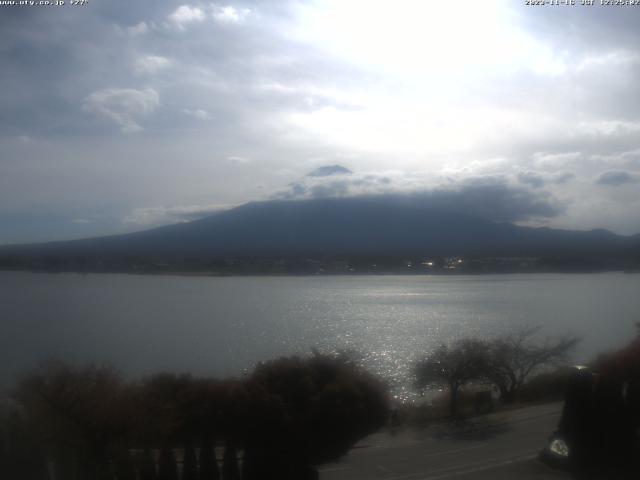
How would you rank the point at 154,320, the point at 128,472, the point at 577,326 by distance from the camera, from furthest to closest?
1. the point at 154,320
2. the point at 577,326
3. the point at 128,472

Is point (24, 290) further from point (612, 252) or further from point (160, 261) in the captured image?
point (612, 252)

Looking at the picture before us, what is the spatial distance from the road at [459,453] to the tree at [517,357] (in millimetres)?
2052

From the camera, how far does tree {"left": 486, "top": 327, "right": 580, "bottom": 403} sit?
407 inches

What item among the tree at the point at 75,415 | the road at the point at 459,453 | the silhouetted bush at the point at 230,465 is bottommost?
the road at the point at 459,453

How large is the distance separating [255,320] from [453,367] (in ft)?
22.5

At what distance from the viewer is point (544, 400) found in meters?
8.59

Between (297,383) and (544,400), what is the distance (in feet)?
12.8

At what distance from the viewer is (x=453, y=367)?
10.3 meters

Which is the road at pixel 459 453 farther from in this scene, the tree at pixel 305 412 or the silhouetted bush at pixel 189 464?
the silhouetted bush at pixel 189 464

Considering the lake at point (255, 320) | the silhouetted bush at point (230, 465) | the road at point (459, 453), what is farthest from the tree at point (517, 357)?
the silhouetted bush at point (230, 465)

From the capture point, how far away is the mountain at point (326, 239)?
19156mm

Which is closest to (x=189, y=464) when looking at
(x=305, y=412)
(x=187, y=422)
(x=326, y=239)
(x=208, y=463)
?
(x=208, y=463)

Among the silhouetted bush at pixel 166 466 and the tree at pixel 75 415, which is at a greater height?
the tree at pixel 75 415

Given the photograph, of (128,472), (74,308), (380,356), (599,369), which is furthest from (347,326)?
(128,472)
